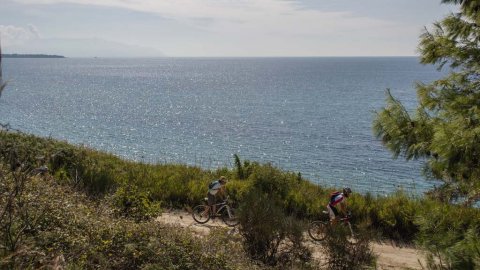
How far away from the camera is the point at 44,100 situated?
86.9 meters

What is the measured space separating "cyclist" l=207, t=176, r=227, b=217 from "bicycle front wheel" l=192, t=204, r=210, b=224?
214mm

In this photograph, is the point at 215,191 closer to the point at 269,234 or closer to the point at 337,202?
the point at 337,202

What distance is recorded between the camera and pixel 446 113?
7402 mm

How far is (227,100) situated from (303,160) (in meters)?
55.4

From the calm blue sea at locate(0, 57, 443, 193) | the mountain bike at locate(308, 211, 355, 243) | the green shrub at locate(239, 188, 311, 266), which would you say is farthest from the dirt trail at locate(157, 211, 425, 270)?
the calm blue sea at locate(0, 57, 443, 193)

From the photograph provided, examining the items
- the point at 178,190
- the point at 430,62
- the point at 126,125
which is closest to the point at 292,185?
the point at 178,190

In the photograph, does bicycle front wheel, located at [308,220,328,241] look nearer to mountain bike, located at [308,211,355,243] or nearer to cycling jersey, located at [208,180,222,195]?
mountain bike, located at [308,211,355,243]

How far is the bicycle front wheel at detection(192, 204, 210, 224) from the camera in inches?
527

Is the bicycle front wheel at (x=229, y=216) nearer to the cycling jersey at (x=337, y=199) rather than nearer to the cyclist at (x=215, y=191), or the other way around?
the cyclist at (x=215, y=191)

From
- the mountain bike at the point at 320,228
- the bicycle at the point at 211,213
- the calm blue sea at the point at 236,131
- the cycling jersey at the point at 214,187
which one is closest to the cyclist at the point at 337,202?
the mountain bike at the point at 320,228

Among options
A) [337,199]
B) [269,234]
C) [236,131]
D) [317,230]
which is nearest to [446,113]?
[269,234]

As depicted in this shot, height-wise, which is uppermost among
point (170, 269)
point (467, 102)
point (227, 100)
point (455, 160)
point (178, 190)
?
point (467, 102)

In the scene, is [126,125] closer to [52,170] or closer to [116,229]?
[52,170]

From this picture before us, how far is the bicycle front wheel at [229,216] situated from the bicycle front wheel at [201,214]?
56 centimetres
